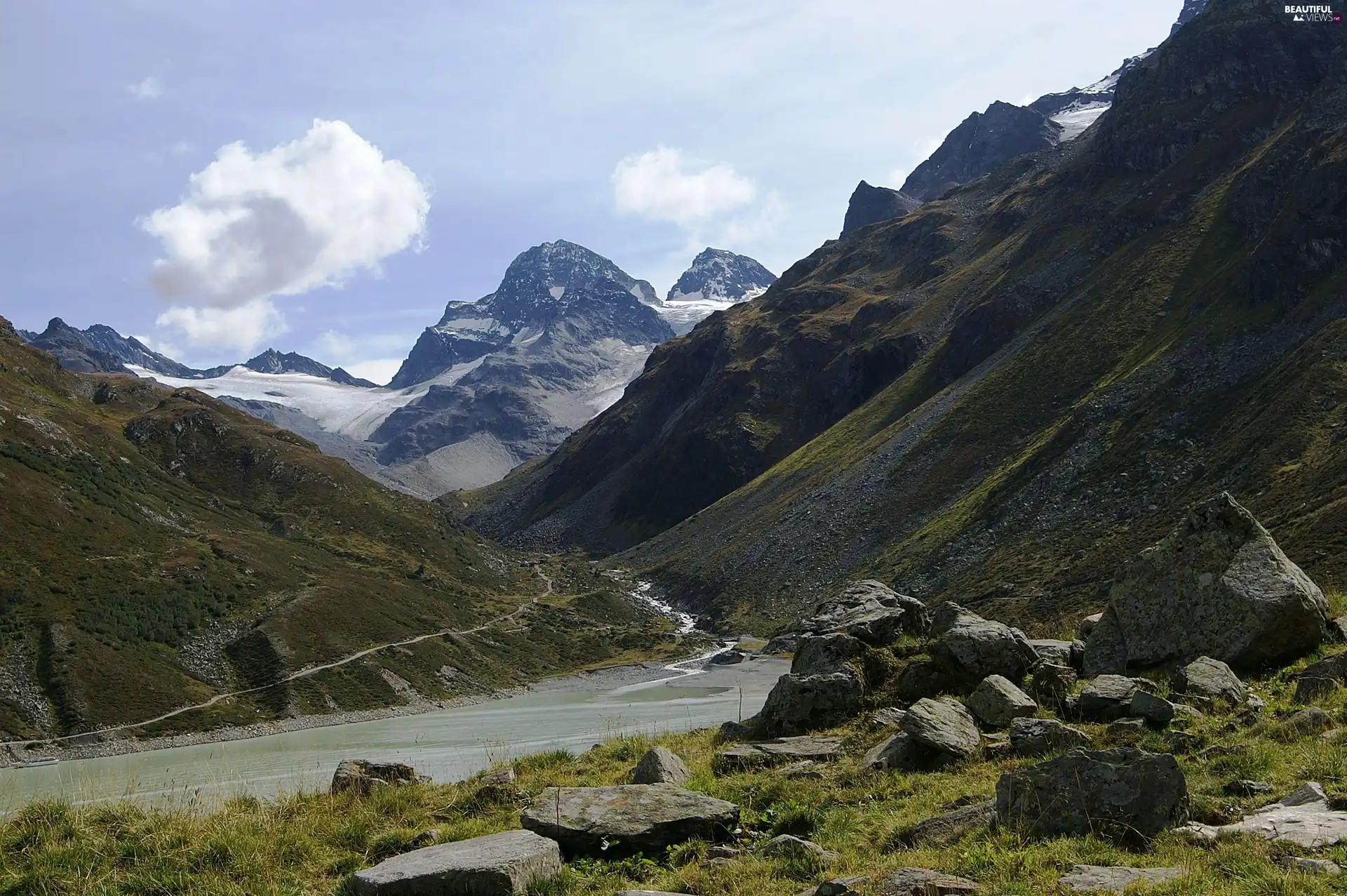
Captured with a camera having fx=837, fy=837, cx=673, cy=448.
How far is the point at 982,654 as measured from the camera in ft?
61.0

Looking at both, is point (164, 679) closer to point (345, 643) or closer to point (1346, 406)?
point (345, 643)

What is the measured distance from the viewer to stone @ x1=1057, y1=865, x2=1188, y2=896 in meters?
8.23

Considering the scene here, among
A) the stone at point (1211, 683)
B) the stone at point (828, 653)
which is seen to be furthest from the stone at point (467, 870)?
the stone at point (1211, 683)

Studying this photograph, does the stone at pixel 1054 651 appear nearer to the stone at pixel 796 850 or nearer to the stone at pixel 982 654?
the stone at pixel 982 654

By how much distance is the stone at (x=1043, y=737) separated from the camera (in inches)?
500

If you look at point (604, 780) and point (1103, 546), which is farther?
point (1103, 546)

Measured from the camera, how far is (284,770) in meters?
48.9

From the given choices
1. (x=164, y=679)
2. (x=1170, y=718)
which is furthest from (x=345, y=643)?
(x=1170, y=718)

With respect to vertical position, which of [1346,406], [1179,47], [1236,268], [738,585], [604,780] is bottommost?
[738,585]

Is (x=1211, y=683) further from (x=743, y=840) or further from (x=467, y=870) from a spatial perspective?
(x=467, y=870)

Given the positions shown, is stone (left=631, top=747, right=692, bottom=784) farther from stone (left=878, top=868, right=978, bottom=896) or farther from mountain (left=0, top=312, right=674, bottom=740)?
mountain (left=0, top=312, right=674, bottom=740)

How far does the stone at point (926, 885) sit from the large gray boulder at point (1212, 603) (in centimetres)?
1147

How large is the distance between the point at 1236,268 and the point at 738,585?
285 feet

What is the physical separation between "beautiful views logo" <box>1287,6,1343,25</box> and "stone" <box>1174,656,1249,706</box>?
711 feet
